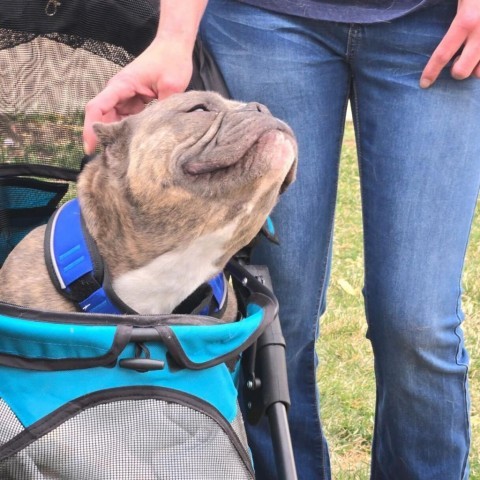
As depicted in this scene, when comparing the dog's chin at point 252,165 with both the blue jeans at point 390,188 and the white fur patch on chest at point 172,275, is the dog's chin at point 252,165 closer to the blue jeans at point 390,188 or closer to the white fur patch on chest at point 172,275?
the white fur patch on chest at point 172,275

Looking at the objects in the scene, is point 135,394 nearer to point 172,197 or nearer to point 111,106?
point 172,197

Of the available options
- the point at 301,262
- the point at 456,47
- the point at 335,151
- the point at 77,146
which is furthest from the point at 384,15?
the point at 77,146

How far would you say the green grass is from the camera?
2871 millimetres

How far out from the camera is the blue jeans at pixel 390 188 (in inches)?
78.0

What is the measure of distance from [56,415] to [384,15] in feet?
3.90

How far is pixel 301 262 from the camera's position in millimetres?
2213

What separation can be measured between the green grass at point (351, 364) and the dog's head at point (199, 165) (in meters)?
1.16

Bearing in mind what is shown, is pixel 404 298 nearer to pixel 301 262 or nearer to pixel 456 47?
pixel 301 262

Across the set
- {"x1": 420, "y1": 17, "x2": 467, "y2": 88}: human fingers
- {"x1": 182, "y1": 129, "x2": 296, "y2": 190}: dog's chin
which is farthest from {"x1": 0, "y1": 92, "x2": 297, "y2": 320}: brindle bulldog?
{"x1": 420, "y1": 17, "x2": 467, "y2": 88}: human fingers

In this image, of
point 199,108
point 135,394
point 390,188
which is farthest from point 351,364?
point 135,394

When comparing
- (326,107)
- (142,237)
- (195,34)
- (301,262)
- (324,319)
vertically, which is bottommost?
(324,319)

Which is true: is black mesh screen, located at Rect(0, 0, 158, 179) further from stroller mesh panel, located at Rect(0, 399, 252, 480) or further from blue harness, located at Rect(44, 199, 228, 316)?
stroller mesh panel, located at Rect(0, 399, 252, 480)

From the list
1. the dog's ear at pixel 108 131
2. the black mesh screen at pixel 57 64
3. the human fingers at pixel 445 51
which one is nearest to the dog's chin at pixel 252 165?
the dog's ear at pixel 108 131

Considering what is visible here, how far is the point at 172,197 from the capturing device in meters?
1.89
